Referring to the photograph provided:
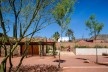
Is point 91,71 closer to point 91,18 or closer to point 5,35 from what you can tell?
point 5,35

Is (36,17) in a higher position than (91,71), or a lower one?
higher

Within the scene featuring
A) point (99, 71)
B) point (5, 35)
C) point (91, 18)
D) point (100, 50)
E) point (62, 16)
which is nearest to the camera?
point (5, 35)

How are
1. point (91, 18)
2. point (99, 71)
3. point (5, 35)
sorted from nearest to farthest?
point (5, 35) → point (99, 71) → point (91, 18)

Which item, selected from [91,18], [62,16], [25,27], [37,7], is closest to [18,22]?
[25,27]

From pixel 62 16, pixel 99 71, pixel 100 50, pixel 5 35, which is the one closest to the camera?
pixel 5 35

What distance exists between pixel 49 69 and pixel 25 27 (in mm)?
12390

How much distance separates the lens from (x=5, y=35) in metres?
9.99

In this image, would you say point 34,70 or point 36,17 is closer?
point 36,17

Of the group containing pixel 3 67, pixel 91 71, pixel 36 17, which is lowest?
pixel 91 71

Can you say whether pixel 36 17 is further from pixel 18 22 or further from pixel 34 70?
pixel 34 70

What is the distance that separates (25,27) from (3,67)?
2.12 meters

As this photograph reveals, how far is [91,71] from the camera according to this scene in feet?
68.5

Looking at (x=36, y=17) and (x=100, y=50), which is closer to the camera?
(x=36, y=17)

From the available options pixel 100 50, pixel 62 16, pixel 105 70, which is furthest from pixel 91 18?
pixel 105 70
